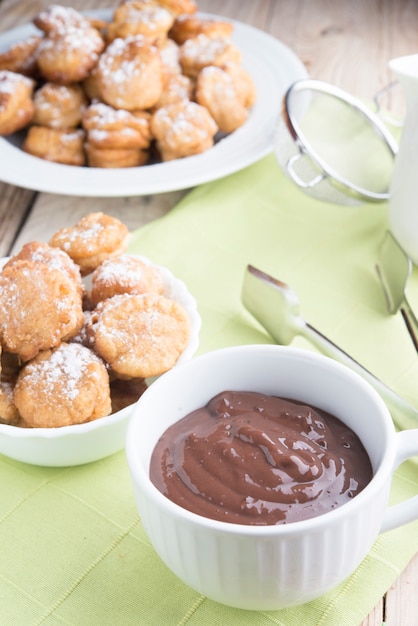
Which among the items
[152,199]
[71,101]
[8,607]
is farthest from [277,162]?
[8,607]

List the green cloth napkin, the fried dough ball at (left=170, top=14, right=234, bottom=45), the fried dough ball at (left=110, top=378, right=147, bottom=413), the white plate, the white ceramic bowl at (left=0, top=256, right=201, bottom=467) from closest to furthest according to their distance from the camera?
the green cloth napkin
the white ceramic bowl at (left=0, top=256, right=201, bottom=467)
the fried dough ball at (left=110, top=378, right=147, bottom=413)
the white plate
the fried dough ball at (left=170, top=14, right=234, bottom=45)

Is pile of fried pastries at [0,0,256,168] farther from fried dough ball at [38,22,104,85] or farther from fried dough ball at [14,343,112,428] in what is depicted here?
fried dough ball at [14,343,112,428]

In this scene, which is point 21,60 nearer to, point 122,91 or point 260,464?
point 122,91

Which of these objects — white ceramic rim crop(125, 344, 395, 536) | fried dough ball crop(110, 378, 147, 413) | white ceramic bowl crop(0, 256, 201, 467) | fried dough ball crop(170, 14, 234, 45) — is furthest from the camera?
fried dough ball crop(170, 14, 234, 45)

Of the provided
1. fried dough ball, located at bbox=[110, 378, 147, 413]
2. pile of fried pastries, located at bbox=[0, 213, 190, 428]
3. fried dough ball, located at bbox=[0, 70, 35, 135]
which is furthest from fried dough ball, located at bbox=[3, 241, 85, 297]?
fried dough ball, located at bbox=[0, 70, 35, 135]

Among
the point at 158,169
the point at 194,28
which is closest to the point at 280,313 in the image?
the point at 158,169

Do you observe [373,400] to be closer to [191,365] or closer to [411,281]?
[191,365]

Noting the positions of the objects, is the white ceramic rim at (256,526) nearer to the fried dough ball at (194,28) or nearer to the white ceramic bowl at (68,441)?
the white ceramic bowl at (68,441)
